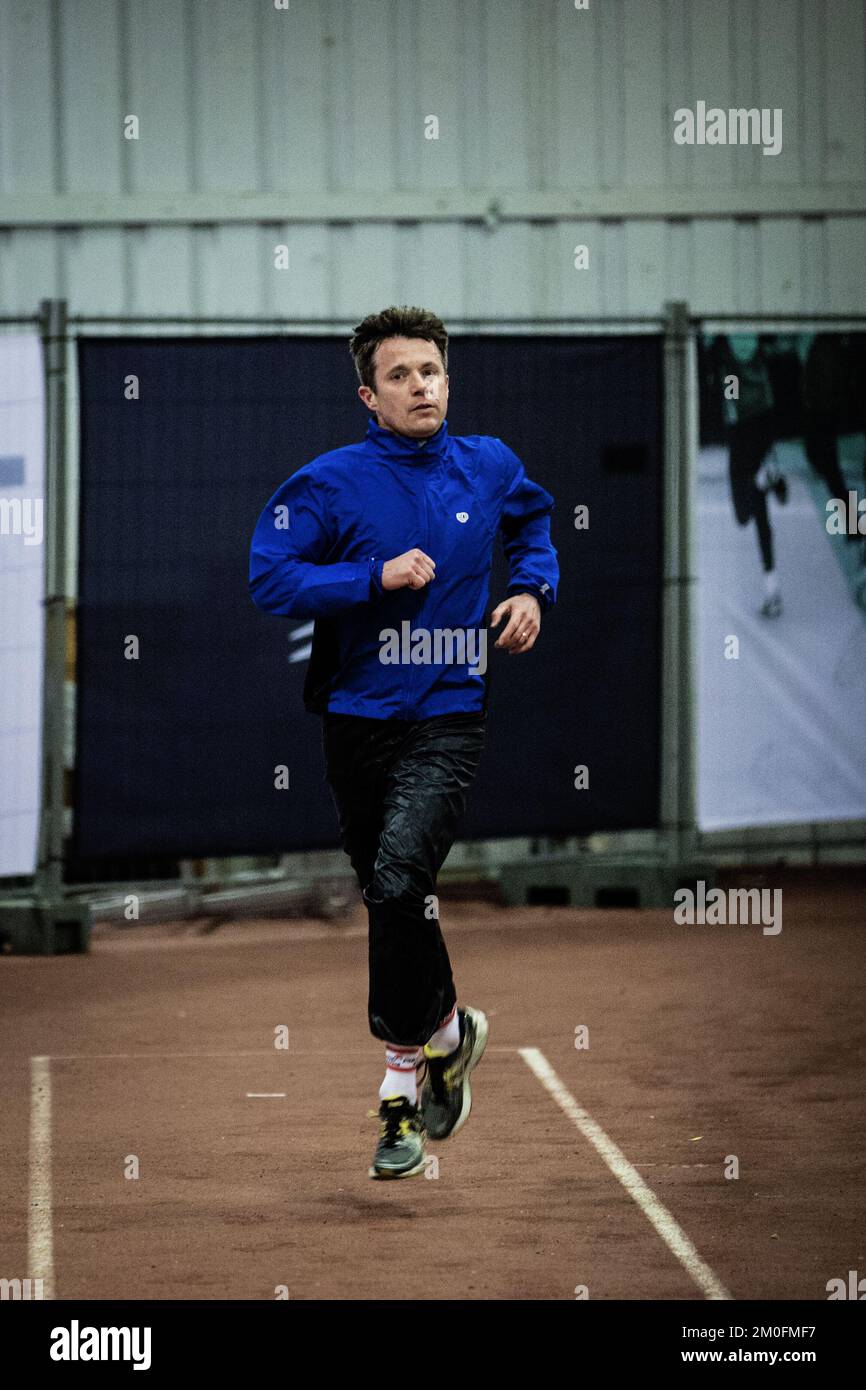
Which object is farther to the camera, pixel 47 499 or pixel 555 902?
pixel 555 902

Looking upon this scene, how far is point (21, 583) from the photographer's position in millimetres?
11117

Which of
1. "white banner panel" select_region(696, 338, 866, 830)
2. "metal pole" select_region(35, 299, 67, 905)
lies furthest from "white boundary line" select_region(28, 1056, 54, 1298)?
"white banner panel" select_region(696, 338, 866, 830)

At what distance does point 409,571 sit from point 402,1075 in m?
1.43

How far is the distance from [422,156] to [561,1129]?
10.1 m

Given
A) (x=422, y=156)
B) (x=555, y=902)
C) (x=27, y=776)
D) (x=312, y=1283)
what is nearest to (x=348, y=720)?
(x=312, y=1283)

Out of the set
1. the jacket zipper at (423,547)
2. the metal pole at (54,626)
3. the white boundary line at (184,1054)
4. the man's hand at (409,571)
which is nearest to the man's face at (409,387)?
the jacket zipper at (423,547)

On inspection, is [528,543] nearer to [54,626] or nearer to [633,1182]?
[633,1182]

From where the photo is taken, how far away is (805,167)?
15.4 m

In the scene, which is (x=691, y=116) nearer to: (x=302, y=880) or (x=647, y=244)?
(x=647, y=244)

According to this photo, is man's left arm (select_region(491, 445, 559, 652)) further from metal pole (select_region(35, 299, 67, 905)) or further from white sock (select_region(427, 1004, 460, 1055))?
metal pole (select_region(35, 299, 67, 905))

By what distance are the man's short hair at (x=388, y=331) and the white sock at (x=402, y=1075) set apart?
1.89 m

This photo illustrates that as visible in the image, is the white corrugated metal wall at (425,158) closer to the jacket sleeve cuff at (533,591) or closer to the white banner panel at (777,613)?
the white banner panel at (777,613)

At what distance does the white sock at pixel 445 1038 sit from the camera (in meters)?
5.84

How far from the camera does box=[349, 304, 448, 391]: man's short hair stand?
573 cm
